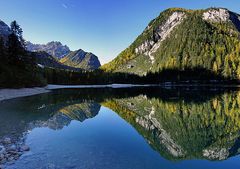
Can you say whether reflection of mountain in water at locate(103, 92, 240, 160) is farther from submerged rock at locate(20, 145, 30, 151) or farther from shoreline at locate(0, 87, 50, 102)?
shoreline at locate(0, 87, 50, 102)

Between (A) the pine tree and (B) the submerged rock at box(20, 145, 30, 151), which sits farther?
(A) the pine tree

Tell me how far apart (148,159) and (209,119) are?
71.5ft

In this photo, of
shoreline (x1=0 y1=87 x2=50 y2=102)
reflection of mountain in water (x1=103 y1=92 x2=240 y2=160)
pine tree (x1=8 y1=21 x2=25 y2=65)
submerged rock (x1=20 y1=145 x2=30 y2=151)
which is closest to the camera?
submerged rock (x1=20 y1=145 x2=30 y2=151)

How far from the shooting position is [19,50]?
295 ft

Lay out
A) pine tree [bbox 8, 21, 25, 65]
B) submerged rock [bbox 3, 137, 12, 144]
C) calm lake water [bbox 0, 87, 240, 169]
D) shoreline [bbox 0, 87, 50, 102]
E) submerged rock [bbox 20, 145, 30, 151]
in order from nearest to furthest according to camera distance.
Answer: calm lake water [bbox 0, 87, 240, 169] < submerged rock [bbox 20, 145, 30, 151] < submerged rock [bbox 3, 137, 12, 144] < shoreline [bbox 0, 87, 50, 102] < pine tree [bbox 8, 21, 25, 65]

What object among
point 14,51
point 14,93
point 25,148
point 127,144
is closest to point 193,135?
point 127,144

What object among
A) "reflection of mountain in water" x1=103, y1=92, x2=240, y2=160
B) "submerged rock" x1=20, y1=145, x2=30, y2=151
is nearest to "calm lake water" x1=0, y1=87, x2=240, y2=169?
"reflection of mountain in water" x1=103, y1=92, x2=240, y2=160

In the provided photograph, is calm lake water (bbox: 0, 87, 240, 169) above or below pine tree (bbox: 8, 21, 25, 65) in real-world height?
below

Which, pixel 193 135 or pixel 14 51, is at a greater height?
pixel 14 51

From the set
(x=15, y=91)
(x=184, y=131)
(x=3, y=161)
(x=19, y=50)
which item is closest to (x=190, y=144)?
(x=184, y=131)

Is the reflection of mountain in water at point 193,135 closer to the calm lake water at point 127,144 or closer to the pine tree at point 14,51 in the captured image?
the calm lake water at point 127,144

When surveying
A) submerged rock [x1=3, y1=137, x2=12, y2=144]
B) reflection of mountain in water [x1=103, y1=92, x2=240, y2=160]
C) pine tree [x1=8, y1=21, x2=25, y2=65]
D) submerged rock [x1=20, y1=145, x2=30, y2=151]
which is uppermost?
pine tree [x1=8, y1=21, x2=25, y2=65]

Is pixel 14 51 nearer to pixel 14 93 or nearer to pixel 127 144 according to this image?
pixel 14 93

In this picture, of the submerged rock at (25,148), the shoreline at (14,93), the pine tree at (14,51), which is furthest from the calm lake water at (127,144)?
the pine tree at (14,51)
